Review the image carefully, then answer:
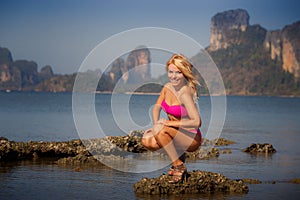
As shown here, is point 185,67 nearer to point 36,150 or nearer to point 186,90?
point 186,90

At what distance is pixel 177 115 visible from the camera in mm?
9172

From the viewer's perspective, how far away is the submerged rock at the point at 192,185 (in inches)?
384

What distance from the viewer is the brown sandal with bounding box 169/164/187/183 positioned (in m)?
9.71

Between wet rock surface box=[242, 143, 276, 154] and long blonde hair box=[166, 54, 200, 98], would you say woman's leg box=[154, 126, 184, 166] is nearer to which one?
long blonde hair box=[166, 54, 200, 98]

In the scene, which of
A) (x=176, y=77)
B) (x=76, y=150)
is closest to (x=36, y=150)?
(x=76, y=150)

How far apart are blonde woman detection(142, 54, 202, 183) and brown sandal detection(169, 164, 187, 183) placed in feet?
1.05

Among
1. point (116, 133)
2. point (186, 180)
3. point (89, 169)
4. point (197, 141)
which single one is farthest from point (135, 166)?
point (116, 133)

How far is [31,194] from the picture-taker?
9656 millimetres

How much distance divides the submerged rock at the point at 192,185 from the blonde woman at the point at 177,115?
2.17 ft

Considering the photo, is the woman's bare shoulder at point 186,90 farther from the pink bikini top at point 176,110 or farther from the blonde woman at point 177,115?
the pink bikini top at point 176,110

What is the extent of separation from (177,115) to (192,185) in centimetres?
162

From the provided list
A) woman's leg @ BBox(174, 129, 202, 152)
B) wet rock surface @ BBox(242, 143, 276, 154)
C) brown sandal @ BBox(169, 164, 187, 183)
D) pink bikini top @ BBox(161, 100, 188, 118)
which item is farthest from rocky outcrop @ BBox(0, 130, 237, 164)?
pink bikini top @ BBox(161, 100, 188, 118)

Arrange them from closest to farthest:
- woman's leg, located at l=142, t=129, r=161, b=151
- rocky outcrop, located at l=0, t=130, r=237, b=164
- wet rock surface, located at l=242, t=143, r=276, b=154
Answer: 1. woman's leg, located at l=142, t=129, r=161, b=151
2. rocky outcrop, located at l=0, t=130, r=237, b=164
3. wet rock surface, located at l=242, t=143, r=276, b=154

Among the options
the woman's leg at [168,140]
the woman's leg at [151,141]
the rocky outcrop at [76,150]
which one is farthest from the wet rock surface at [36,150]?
the woman's leg at [168,140]
